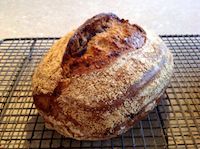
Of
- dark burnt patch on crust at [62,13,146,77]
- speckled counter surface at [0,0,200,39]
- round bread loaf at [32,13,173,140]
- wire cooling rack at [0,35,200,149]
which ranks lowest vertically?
speckled counter surface at [0,0,200,39]

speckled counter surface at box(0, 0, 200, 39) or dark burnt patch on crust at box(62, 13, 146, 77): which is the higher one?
dark burnt patch on crust at box(62, 13, 146, 77)

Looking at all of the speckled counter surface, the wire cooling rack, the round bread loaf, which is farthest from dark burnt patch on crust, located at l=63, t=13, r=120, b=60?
the speckled counter surface

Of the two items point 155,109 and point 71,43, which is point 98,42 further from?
point 155,109

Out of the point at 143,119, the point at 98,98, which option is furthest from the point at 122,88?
the point at 143,119

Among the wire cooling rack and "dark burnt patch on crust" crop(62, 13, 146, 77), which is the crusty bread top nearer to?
"dark burnt patch on crust" crop(62, 13, 146, 77)

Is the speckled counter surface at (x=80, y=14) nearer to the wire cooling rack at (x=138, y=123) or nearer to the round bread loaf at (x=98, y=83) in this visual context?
the wire cooling rack at (x=138, y=123)

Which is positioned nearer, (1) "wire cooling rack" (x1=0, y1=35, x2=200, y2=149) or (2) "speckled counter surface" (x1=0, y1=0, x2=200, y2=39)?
(1) "wire cooling rack" (x1=0, y1=35, x2=200, y2=149)

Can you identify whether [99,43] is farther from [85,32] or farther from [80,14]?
[80,14]
